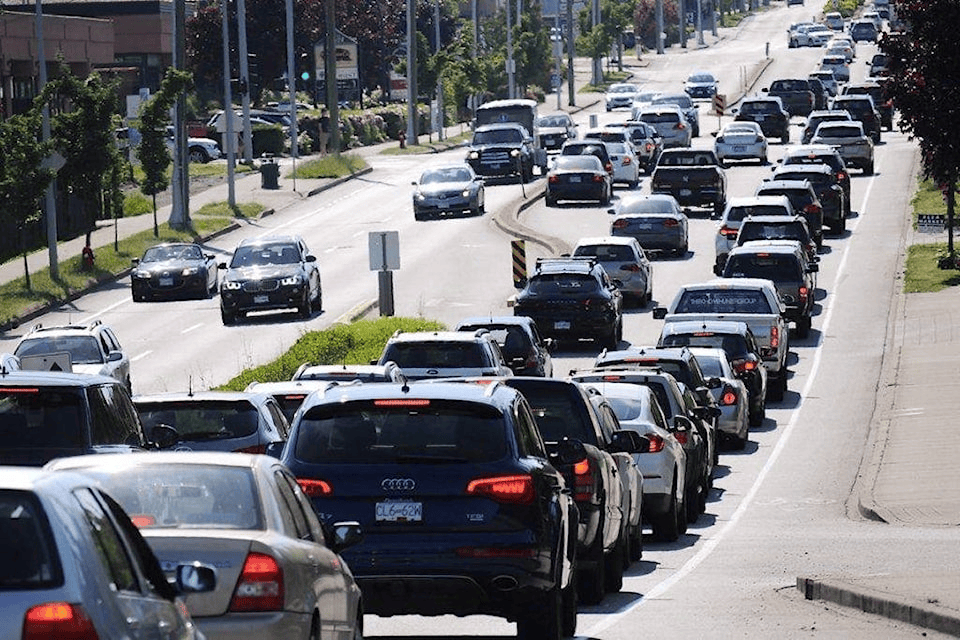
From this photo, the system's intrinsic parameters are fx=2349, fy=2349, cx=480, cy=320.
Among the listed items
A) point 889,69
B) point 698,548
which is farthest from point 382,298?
point 698,548

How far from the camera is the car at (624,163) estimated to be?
74938mm

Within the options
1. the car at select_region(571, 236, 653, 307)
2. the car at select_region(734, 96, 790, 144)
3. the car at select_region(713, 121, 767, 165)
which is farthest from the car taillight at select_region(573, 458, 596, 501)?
the car at select_region(734, 96, 790, 144)

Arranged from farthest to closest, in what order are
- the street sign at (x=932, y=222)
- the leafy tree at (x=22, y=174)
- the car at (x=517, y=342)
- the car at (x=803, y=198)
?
the street sign at (x=932, y=222) → the car at (x=803, y=198) → the leafy tree at (x=22, y=174) → the car at (x=517, y=342)

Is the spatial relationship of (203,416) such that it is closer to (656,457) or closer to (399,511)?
(656,457)

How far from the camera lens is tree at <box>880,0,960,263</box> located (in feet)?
120

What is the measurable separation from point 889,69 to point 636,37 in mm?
137034

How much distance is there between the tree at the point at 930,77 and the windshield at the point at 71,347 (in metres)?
13.6

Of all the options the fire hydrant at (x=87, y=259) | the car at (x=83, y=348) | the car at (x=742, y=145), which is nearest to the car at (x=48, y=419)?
the car at (x=83, y=348)

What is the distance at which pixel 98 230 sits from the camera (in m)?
69.0

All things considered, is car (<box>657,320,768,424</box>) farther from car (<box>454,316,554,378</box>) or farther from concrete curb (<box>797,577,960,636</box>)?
concrete curb (<box>797,577,960,636</box>)

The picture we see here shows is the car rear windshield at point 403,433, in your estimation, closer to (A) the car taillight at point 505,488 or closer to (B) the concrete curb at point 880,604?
(A) the car taillight at point 505,488

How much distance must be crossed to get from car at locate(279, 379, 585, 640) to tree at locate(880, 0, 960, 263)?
24.1 m

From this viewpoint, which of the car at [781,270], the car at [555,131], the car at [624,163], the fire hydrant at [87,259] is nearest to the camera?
the car at [781,270]

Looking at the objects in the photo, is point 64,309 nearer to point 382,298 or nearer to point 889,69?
point 382,298
